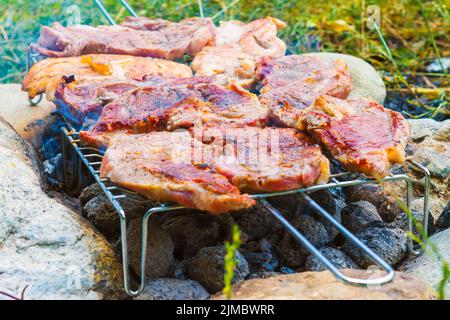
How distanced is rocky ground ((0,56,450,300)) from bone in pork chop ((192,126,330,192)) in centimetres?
42

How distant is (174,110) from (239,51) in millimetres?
1546

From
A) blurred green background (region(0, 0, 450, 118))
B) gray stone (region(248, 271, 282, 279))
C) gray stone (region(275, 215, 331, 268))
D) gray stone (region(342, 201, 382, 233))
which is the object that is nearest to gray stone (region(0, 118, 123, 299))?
gray stone (region(248, 271, 282, 279))

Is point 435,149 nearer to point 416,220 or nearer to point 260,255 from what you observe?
point 416,220

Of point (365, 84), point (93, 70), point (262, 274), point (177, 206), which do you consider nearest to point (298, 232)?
point (262, 274)

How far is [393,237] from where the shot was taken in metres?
3.30

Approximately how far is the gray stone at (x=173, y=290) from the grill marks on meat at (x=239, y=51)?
143 cm

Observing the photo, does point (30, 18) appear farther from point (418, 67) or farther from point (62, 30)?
point (418, 67)

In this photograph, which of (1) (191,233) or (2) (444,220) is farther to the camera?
(2) (444,220)

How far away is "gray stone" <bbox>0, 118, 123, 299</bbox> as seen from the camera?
9.05ft

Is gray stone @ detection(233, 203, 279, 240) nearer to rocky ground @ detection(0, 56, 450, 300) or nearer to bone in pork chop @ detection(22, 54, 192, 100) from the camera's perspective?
rocky ground @ detection(0, 56, 450, 300)

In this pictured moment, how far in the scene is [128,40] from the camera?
15.8 feet

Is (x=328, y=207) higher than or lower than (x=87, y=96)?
lower

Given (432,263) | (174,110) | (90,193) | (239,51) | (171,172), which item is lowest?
(90,193)

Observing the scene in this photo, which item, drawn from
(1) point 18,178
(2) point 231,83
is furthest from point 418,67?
(1) point 18,178
